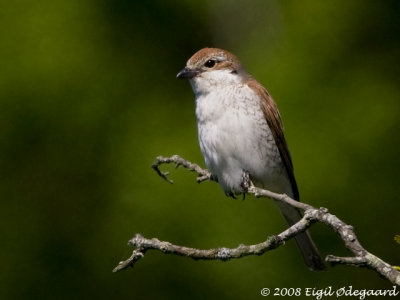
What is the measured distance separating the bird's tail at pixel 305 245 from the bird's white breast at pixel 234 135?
37cm

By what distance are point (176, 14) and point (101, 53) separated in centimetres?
88

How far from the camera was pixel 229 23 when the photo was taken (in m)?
6.48

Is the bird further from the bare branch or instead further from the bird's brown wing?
the bare branch

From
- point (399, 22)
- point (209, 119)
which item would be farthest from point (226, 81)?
point (399, 22)

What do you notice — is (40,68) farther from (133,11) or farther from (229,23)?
(229,23)

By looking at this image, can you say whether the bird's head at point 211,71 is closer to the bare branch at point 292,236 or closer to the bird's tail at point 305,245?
the bird's tail at point 305,245

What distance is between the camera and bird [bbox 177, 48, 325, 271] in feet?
13.1

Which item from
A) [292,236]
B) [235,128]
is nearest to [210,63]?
[235,128]

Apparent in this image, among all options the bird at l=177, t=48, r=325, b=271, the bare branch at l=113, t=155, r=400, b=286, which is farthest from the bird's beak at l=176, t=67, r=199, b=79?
the bare branch at l=113, t=155, r=400, b=286

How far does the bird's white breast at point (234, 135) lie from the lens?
397cm

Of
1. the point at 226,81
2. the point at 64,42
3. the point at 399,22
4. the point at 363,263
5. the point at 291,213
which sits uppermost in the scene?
the point at 399,22

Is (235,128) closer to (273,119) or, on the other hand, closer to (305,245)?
(273,119)

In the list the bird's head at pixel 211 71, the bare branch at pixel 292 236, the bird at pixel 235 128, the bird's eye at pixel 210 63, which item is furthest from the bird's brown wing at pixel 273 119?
the bare branch at pixel 292 236

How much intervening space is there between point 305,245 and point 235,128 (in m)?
0.91
